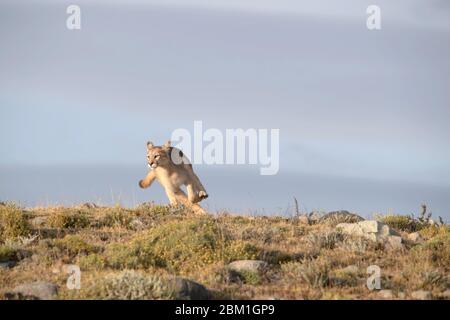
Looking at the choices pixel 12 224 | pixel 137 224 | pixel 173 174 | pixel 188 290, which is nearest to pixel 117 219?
pixel 137 224

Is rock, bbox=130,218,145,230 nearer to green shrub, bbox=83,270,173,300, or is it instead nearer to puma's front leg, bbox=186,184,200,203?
A: puma's front leg, bbox=186,184,200,203

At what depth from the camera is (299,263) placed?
15.9 metres

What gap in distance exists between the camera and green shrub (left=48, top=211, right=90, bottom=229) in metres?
19.8

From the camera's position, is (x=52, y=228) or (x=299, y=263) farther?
(x=52, y=228)

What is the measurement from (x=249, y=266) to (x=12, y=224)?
274 inches

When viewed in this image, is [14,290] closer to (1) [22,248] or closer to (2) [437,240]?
(1) [22,248]

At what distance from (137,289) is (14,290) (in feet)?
8.45

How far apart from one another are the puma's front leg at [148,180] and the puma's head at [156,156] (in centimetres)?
65

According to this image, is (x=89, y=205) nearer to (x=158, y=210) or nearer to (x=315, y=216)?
(x=158, y=210)

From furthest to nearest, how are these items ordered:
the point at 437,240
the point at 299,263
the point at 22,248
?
the point at 437,240 → the point at 22,248 → the point at 299,263

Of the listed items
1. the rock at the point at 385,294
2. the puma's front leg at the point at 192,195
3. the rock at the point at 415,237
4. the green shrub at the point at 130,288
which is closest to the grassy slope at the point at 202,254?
the green shrub at the point at 130,288

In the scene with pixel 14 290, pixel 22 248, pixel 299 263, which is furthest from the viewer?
pixel 22 248

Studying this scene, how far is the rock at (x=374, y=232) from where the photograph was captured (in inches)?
731
